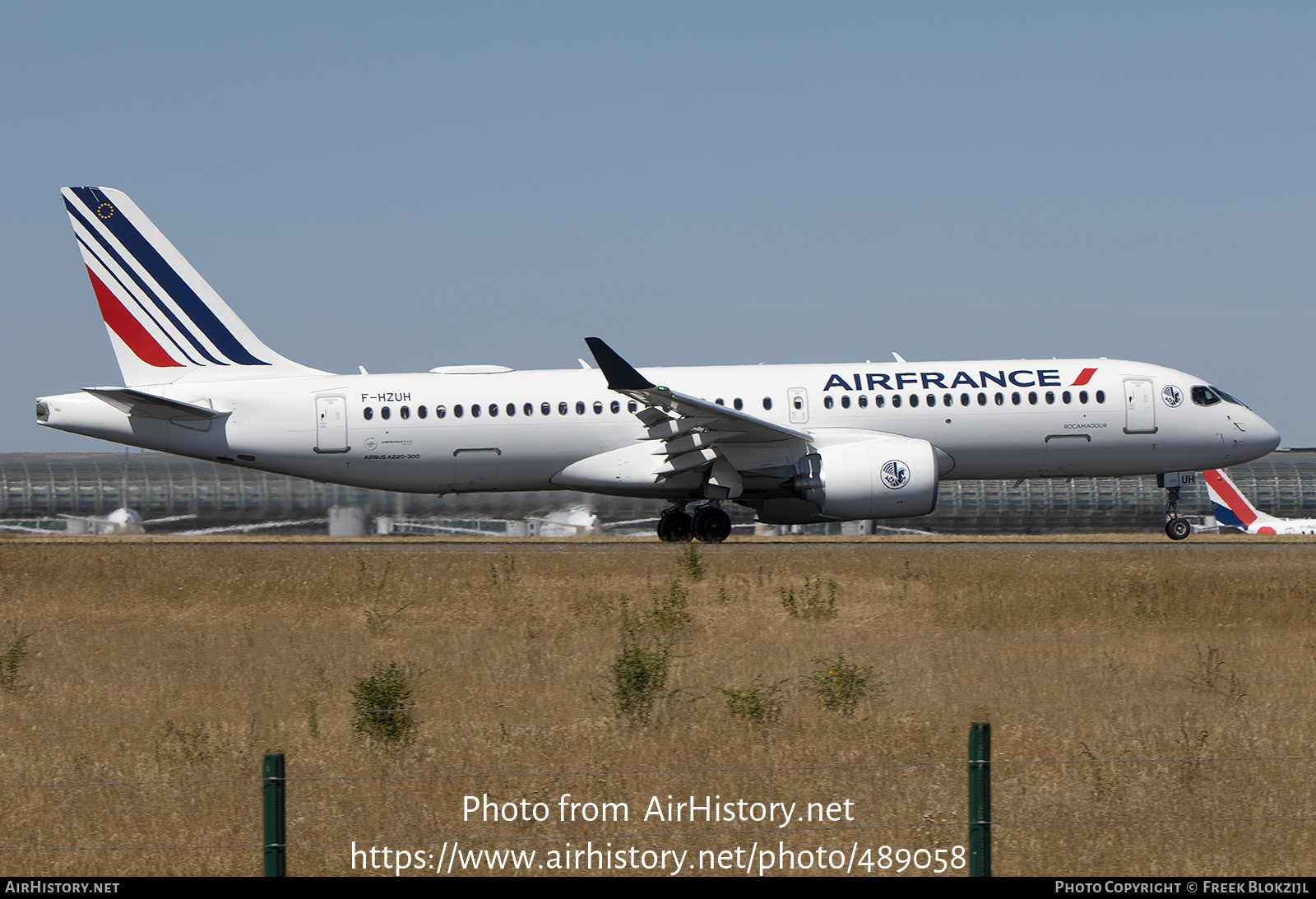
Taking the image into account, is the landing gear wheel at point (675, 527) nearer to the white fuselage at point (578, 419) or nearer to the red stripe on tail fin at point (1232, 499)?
the white fuselage at point (578, 419)

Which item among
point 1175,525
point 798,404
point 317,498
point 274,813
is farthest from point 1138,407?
point 317,498

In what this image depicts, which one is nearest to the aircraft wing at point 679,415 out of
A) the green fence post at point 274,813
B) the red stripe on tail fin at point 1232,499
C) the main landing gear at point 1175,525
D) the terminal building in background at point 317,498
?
the main landing gear at point 1175,525

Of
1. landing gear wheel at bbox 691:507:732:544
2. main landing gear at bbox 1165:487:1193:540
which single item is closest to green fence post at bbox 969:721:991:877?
landing gear wheel at bbox 691:507:732:544

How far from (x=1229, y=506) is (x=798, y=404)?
81.4 ft

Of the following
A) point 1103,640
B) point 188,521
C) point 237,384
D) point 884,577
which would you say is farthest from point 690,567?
point 188,521

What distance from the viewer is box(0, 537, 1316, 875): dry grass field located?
30.5 ft

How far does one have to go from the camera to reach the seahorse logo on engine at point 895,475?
1062 inches

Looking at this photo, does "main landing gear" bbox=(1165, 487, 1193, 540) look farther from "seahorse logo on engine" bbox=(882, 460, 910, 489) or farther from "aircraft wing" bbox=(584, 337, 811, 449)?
"aircraft wing" bbox=(584, 337, 811, 449)

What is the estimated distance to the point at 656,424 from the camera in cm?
2800

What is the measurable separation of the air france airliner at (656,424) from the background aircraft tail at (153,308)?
30cm

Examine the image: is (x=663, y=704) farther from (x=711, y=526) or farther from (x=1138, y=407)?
(x=1138, y=407)

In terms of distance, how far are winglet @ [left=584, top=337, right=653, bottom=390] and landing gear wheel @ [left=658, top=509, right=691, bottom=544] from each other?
13.6 ft

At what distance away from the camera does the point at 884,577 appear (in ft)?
72.0
